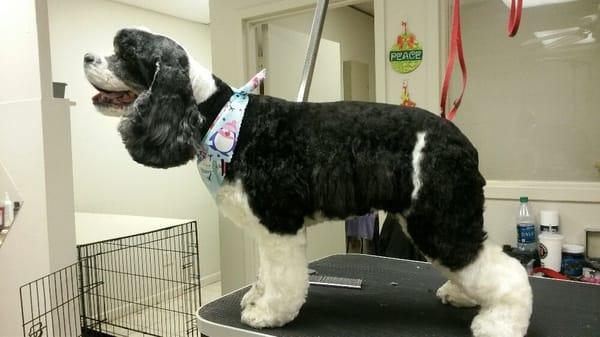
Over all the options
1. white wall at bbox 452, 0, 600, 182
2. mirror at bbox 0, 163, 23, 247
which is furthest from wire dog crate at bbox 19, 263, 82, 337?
white wall at bbox 452, 0, 600, 182

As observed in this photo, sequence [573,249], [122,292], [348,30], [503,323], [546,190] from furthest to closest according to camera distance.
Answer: [348,30], [122,292], [546,190], [573,249], [503,323]

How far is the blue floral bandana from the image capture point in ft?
2.96

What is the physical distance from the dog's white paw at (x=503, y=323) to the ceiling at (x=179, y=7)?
3328mm

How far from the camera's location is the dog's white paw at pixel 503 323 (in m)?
0.85

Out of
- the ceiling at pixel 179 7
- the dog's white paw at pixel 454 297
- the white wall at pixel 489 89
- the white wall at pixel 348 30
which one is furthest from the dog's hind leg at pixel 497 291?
the ceiling at pixel 179 7

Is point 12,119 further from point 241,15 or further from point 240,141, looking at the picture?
point 240,141

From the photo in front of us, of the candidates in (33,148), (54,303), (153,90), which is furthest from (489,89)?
(54,303)

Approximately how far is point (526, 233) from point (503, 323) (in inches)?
51.2

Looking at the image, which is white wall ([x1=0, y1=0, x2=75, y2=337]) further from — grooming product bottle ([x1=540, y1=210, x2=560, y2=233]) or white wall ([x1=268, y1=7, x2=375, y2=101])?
grooming product bottle ([x1=540, y1=210, x2=560, y2=233])

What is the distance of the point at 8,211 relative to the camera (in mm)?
2232

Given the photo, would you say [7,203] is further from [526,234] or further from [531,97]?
[531,97]

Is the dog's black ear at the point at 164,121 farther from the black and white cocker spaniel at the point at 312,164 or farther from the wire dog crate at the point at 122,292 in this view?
the wire dog crate at the point at 122,292

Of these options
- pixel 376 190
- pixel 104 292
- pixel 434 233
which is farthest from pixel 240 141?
pixel 104 292

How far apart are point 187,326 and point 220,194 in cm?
234
